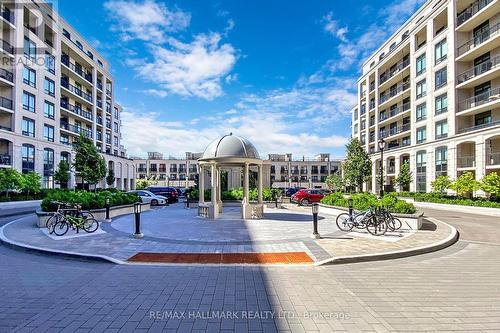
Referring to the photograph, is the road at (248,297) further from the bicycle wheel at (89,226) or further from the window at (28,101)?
the window at (28,101)

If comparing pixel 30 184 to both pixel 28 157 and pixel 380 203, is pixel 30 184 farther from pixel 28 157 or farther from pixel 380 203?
pixel 380 203

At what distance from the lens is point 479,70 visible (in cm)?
2853

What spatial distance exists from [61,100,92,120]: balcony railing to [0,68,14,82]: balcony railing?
36.1 ft

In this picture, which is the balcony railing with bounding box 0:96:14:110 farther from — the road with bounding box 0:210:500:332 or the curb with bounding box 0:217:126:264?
the road with bounding box 0:210:500:332

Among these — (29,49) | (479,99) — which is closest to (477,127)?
(479,99)

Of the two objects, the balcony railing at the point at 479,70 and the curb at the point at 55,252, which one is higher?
the balcony railing at the point at 479,70

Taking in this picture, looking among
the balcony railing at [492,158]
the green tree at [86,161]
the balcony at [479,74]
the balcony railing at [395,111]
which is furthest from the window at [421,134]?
the green tree at [86,161]

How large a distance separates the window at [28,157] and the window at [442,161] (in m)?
47.9

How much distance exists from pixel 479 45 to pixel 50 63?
167 ft

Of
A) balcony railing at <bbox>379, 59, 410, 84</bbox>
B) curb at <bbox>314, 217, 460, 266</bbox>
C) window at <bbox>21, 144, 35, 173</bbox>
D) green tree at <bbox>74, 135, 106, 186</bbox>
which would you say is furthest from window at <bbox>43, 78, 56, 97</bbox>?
balcony railing at <bbox>379, 59, 410, 84</bbox>

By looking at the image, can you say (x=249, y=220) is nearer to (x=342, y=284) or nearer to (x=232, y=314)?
(x=342, y=284)

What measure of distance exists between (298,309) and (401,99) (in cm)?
4513

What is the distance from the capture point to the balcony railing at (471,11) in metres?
28.4

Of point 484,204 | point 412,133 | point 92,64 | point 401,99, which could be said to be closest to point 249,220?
point 484,204
